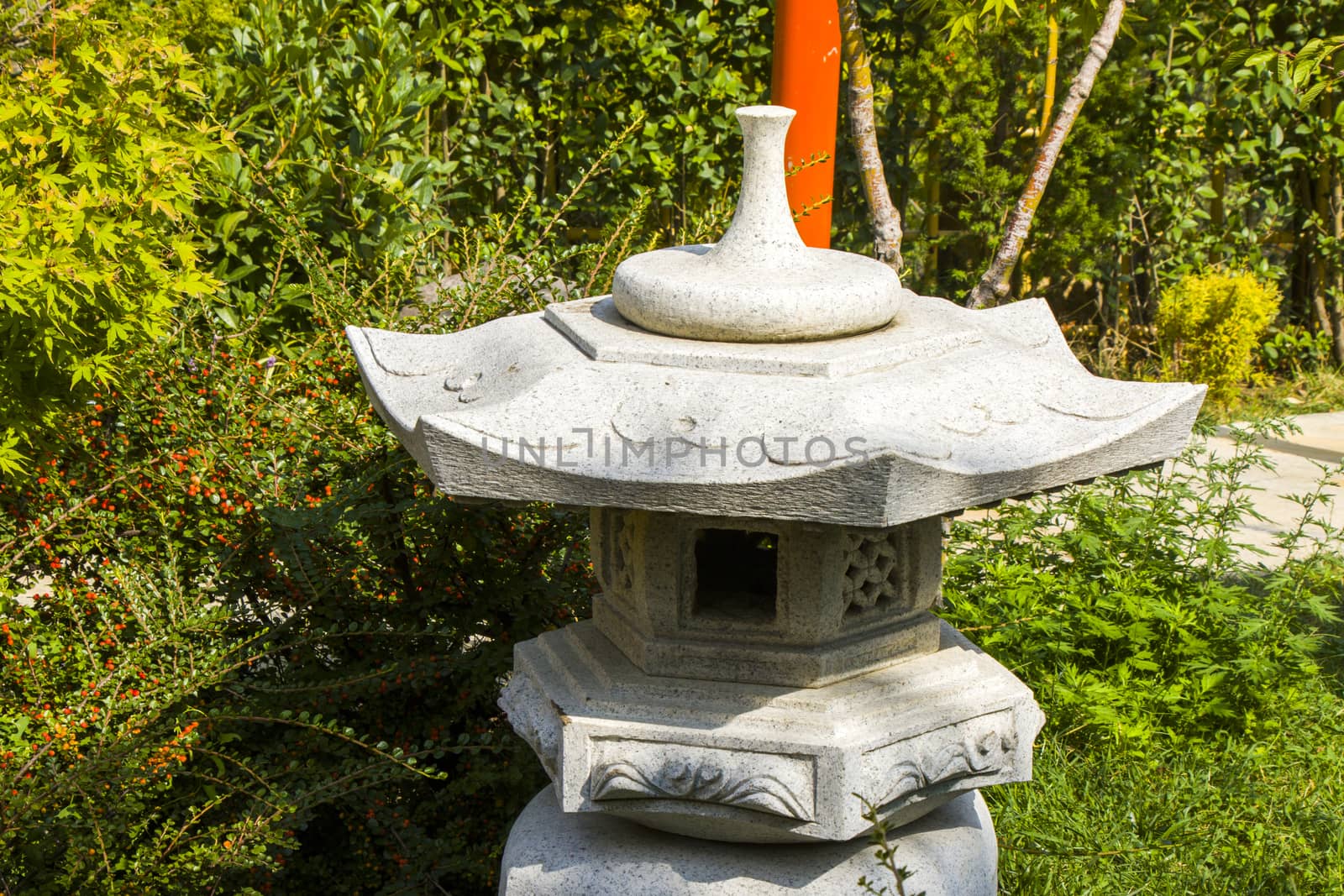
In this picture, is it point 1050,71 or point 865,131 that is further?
point 1050,71

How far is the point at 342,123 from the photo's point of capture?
438cm

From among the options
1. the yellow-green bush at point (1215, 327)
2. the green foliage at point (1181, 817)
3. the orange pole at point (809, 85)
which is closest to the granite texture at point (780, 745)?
the green foliage at point (1181, 817)

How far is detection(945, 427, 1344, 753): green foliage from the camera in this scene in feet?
10.8

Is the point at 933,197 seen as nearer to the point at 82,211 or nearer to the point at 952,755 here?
the point at 82,211

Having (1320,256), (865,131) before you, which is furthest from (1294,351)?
(865,131)

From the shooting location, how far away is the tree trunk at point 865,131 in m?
3.97

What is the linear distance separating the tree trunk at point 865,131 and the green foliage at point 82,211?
191 cm

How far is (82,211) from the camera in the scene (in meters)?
2.73

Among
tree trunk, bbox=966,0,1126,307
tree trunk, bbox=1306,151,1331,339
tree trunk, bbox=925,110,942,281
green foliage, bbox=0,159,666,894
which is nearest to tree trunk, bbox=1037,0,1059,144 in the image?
tree trunk, bbox=925,110,942,281

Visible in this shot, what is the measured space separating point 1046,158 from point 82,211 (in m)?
2.80

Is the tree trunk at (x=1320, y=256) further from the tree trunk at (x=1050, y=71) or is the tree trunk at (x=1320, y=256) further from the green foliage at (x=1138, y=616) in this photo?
the green foliage at (x=1138, y=616)

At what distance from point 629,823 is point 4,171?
194 centimetres

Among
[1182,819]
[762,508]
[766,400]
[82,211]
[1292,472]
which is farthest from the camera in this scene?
[1292,472]

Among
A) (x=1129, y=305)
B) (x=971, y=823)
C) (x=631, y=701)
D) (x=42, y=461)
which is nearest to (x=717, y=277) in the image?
(x=631, y=701)
